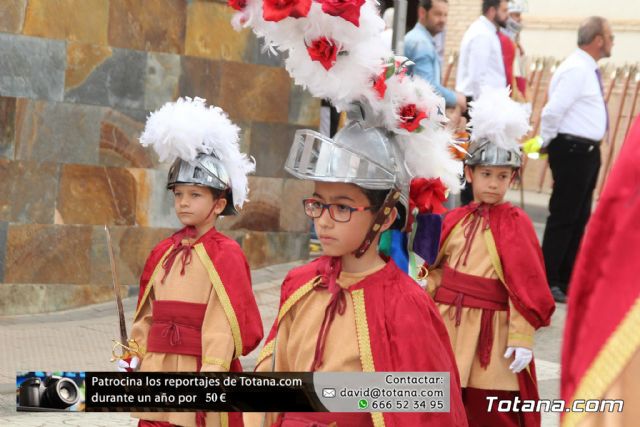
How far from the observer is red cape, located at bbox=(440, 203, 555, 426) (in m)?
6.84

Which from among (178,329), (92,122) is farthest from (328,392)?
(92,122)

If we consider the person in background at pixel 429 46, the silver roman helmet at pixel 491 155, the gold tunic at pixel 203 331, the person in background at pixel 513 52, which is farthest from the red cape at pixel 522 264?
the person in background at pixel 513 52

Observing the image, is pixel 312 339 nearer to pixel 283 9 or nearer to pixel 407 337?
pixel 407 337

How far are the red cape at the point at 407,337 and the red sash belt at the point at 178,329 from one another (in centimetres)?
173

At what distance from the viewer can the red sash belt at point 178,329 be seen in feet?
19.6

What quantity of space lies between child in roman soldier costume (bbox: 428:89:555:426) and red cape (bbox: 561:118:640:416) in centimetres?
486

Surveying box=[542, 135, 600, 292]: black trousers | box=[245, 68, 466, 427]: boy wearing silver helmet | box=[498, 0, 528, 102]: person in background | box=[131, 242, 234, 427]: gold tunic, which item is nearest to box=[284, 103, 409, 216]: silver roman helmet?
box=[245, 68, 466, 427]: boy wearing silver helmet

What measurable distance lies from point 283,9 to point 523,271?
10.2ft

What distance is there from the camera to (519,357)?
6.83m

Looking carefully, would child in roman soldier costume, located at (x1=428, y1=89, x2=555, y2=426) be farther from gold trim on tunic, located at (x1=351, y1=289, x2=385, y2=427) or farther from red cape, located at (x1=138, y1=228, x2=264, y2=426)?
gold trim on tunic, located at (x1=351, y1=289, x2=385, y2=427)

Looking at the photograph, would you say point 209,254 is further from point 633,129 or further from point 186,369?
point 633,129

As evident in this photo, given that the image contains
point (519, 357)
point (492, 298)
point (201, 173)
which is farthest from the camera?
point (492, 298)

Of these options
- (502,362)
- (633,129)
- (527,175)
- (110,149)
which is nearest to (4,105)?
(110,149)

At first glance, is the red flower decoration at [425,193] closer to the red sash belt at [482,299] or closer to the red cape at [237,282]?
the red cape at [237,282]
